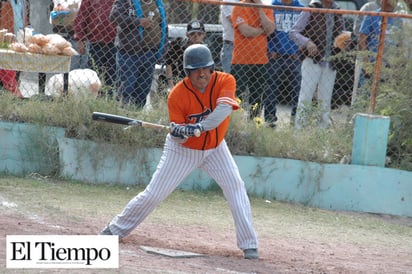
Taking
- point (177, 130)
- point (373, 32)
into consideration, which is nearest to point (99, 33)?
point (373, 32)

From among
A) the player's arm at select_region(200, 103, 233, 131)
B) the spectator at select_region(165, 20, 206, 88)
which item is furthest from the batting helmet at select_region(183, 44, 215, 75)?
the spectator at select_region(165, 20, 206, 88)

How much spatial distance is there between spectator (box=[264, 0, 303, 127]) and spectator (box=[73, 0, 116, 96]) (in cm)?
195

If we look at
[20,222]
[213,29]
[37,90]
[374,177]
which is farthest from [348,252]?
[213,29]

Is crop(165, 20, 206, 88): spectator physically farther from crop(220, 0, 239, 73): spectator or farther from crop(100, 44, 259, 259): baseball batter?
crop(100, 44, 259, 259): baseball batter

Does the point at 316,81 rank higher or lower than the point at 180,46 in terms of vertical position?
lower

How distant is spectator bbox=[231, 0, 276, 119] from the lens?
11.3 m

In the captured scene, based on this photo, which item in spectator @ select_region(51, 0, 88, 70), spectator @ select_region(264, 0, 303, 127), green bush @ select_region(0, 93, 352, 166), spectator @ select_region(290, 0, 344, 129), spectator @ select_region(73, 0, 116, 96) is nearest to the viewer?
green bush @ select_region(0, 93, 352, 166)

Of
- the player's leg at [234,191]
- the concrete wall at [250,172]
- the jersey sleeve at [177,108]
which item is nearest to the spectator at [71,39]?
the concrete wall at [250,172]

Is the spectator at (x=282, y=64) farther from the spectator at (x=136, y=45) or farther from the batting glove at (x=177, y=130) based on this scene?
the batting glove at (x=177, y=130)

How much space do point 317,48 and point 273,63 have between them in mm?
618

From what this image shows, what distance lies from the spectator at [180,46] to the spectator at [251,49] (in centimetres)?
50

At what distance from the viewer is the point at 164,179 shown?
7.50 m

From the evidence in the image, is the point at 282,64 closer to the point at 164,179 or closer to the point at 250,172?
the point at 250,172

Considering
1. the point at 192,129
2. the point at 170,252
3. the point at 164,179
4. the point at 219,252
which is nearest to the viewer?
the point at 192,129
